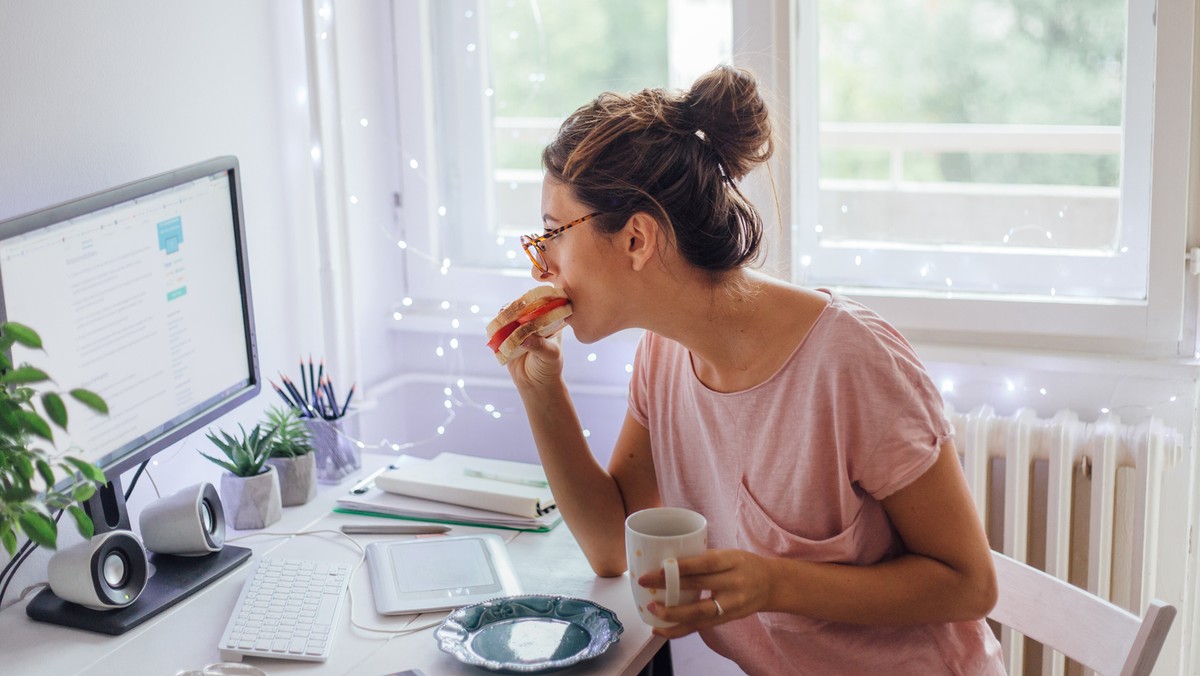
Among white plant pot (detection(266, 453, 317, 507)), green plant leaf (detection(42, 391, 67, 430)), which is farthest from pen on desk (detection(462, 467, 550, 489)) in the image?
green plant leaf (detection(42, 391, 67, 430))

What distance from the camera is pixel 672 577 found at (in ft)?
3.70

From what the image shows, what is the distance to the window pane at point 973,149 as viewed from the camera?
1.87m

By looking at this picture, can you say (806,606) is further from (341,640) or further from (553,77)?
(553,77)

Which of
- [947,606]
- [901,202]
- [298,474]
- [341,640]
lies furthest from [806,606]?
[901,202]

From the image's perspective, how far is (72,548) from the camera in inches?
53.8

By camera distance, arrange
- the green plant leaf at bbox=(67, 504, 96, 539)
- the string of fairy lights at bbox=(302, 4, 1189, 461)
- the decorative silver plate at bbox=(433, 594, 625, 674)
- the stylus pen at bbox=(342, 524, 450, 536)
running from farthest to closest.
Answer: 1. the string of fairy lights at bbox=(302, 4, 1189, 461)
2. the stylus pen at bbox=(342, 524, 450, 536)
3. the decorative silver plate at bbox=(433, 594, 625, 674)
4. the green plant leaf at bbox=(67, 504, 96, 539)

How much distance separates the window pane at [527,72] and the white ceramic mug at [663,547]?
43.0 inches

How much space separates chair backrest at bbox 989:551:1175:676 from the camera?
3.85 ft

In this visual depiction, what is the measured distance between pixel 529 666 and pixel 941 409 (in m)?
0.53

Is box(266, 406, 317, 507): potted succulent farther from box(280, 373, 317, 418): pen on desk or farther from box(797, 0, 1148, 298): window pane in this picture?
box(797, 0, 1148, 298): window pane

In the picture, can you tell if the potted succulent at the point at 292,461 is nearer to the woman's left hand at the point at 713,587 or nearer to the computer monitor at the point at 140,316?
the computer monitor at the point at 140,316

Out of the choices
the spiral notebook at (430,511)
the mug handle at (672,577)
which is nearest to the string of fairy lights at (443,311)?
the spiral notebook at (430,511)

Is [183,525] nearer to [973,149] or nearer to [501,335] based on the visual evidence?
[501,335]

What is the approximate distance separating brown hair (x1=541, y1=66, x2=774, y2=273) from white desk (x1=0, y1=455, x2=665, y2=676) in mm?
435
